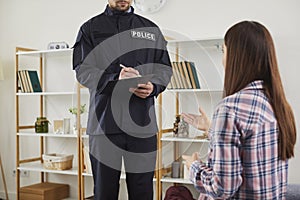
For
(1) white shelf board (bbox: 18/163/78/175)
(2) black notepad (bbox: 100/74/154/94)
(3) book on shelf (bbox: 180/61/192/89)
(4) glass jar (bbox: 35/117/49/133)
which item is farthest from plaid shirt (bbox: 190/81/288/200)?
(4) glass jar (bbox: 35/117/49/133)

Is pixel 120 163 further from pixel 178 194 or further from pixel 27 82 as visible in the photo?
pixel 27 82

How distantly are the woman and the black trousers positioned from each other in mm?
700

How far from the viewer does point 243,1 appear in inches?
124

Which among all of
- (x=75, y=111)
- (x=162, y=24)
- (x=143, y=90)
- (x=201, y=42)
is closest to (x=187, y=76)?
(x=201, y=42)

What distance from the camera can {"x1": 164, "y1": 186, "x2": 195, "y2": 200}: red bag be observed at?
9.92 feet

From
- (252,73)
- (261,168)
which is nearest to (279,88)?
(252,73)

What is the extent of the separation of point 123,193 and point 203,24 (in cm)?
151

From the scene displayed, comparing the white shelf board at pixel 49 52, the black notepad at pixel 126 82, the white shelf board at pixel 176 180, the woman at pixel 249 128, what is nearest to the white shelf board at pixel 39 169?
the white shelf board at pixel 176 180

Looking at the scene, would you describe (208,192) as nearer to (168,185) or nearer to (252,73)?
(252,73)

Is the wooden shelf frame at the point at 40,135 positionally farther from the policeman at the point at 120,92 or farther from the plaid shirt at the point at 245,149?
the plaid shirt at the point at 245,149

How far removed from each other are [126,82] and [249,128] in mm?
828

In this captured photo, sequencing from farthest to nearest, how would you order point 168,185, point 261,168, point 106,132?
point 168,185 < point 106,132 < point 261,168

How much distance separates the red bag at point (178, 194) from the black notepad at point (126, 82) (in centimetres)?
126

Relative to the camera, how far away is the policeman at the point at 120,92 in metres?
2.00
